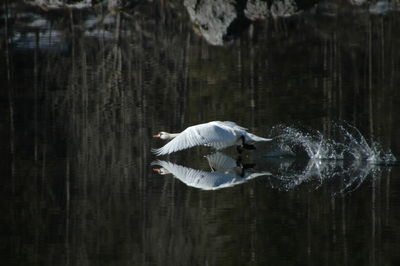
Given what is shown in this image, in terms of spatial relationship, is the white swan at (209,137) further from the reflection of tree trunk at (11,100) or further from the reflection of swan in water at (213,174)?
the reflection of tree trunk at (11,100)

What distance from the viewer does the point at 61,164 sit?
14.7 meters

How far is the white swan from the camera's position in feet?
47.2

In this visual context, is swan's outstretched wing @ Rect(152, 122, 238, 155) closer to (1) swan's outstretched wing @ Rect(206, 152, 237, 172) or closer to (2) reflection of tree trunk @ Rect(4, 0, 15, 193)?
(1) swan's outstretched wing @ Rect(206, 152, 237, 172)

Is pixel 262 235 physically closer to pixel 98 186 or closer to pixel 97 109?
pixel 98 186

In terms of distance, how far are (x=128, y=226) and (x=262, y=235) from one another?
5.82 feet

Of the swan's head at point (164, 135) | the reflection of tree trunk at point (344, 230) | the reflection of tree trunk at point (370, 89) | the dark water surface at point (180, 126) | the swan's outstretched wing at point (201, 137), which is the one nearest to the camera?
the reflection of tree trunk at point (344, 230)

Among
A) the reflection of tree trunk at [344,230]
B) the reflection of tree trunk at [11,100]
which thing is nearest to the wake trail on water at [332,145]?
the reflection of tree trunk at [344,230]

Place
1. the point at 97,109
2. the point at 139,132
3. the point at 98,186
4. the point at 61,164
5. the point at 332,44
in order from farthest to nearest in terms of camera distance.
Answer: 1. the point at 332,44
2. the point at 97,109
3. the point at 139,132
4. the point at 61,164
5. the point at 98,186

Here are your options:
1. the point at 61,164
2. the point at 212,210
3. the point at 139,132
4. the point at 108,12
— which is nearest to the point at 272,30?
the point at 108,12

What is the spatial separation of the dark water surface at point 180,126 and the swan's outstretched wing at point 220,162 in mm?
201

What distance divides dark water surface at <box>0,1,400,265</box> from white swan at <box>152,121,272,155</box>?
0.44 metres

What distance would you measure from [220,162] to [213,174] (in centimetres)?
101

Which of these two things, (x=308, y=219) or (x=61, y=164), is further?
(x=61, y=164)

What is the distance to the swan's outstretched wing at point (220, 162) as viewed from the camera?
1459cm
